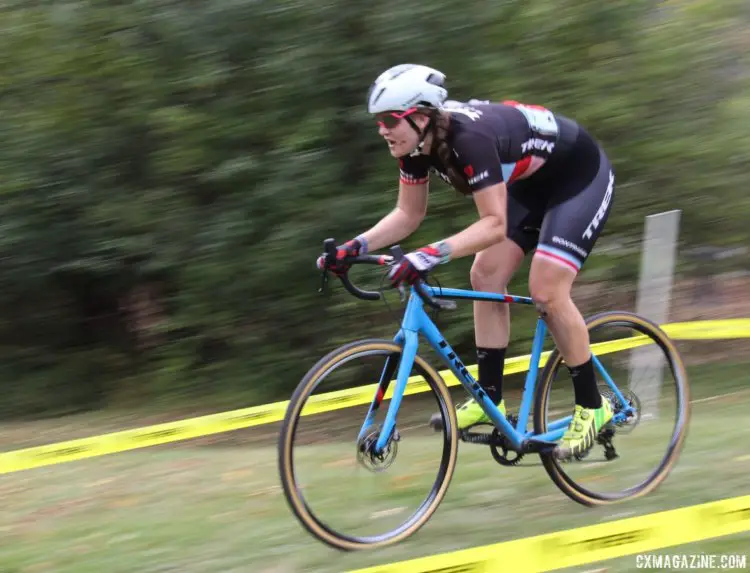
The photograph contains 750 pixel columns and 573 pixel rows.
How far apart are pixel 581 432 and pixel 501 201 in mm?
1248

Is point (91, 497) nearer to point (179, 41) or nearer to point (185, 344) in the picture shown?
point (185, 344)

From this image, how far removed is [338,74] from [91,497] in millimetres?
4088

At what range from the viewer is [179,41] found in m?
7.72

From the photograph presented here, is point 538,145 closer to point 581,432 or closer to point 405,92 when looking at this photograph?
point 405,92

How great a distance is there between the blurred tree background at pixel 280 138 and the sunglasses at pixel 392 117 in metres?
3.82

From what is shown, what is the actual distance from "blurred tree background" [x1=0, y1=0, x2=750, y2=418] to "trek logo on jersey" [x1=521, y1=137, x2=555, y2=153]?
3553mm

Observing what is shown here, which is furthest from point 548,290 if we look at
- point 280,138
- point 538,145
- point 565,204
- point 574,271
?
point 280,138

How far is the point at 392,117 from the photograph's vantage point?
368cm

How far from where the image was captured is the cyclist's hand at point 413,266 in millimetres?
3545

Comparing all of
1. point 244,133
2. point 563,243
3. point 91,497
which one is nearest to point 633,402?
point 563,243

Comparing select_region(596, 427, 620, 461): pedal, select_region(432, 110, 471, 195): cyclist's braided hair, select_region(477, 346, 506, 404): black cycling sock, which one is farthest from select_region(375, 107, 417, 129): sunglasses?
select_region(596, 427, 620, 461): pedal

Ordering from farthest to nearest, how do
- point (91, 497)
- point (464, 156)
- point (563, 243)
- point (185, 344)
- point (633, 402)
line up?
point (185, 344) < point (91, 497) < point (633, 402) < point (563, 243) < point (464, 156)

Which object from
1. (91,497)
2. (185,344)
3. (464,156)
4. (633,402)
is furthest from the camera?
(185,344)

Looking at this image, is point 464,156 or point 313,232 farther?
point 313,232
